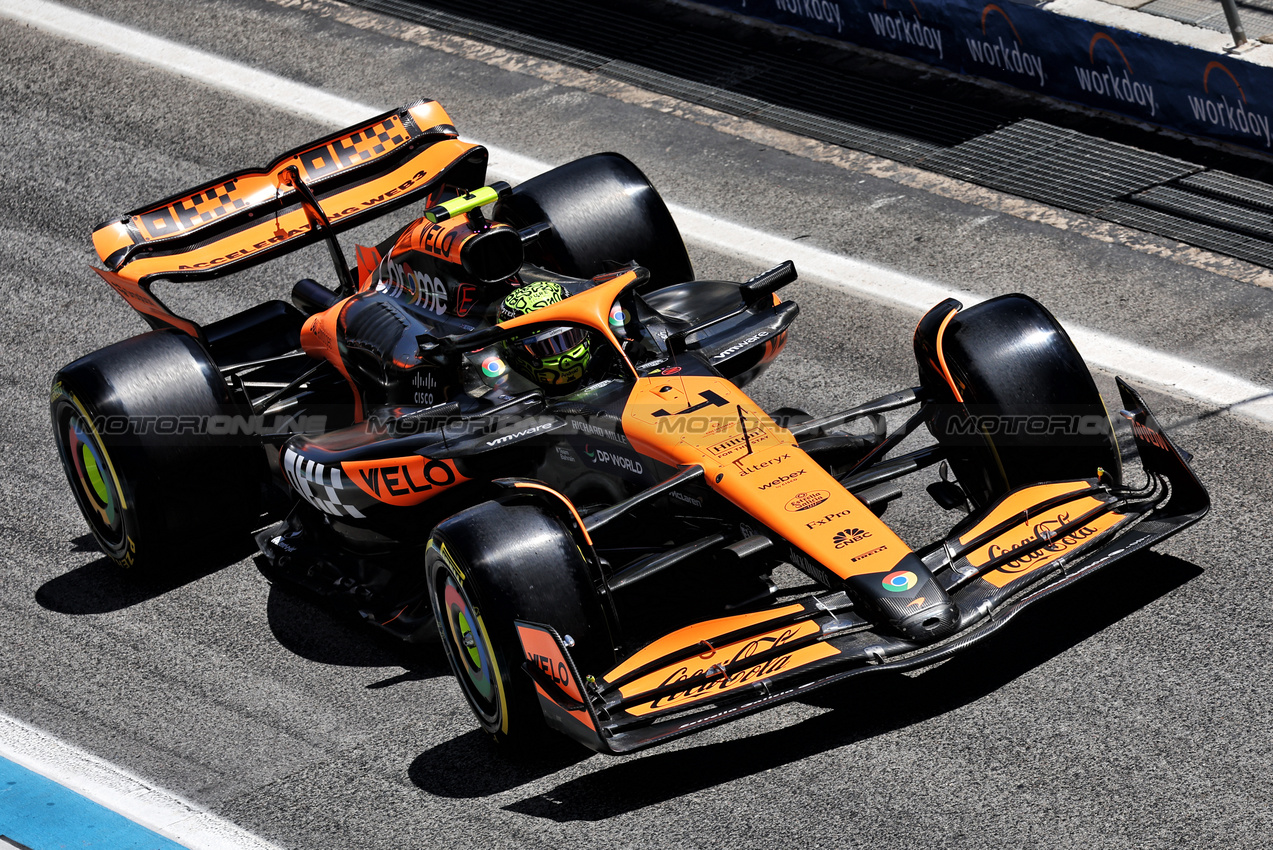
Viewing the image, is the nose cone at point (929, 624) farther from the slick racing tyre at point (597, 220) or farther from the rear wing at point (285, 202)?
the rear wing at point (285, 202)

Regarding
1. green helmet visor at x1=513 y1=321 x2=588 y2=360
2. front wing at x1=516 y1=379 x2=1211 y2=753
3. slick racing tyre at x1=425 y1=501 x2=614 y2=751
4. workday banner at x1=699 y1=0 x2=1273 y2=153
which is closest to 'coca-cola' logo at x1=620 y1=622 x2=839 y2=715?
front wing at x1=516 y1=379 x2=1211 y2=753

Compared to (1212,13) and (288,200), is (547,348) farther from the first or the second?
(1212,13)

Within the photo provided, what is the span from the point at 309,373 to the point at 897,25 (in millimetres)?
6340

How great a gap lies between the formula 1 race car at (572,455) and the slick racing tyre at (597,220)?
0.7 inches

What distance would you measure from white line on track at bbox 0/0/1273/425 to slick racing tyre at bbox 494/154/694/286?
1.69 metres

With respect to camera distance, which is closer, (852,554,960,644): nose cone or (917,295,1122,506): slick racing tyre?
(852,554,960,644): nose cone

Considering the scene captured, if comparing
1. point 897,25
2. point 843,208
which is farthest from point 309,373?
point 897,25

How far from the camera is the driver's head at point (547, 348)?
7.55 m

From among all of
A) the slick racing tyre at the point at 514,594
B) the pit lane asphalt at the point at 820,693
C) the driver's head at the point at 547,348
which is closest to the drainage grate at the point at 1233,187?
the pit lane asphalt at the point at 820,693

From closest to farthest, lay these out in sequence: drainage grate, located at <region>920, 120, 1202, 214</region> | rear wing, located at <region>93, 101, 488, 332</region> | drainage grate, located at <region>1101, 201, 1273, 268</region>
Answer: rear wing, located at <region>93, 101, 488, 332</region>
drainage grate, located at <region>1101, 201, 1273, 268</region>
drainage grate, located at <region>920, 120, 1202, 214</region>

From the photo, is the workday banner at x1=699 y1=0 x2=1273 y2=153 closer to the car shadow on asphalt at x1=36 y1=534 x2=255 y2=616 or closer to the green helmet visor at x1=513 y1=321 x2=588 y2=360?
the green helmet visor at x1=513 y1=321 x2=588 y2=360

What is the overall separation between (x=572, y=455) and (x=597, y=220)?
2203 mm

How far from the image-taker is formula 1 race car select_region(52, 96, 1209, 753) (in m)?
6.48

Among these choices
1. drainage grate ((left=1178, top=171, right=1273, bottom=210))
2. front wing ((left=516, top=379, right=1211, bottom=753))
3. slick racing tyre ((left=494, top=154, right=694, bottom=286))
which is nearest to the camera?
front wing ((left=516, top=379, right=1211, bottom=753))
